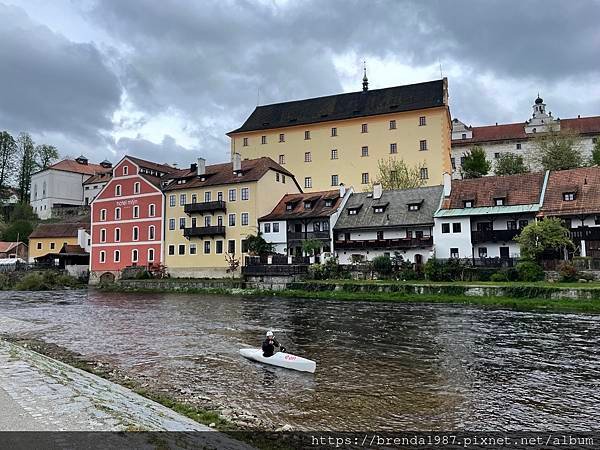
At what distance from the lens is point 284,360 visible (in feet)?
45.4

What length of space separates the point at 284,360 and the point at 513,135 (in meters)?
75.7

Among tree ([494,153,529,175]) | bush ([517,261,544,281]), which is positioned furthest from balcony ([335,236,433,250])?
tree ([494,153,529,175])

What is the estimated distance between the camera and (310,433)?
8703 millimetres

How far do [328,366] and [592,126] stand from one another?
3056 inches

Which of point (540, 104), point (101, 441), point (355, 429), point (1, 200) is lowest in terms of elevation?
point (355, 429)

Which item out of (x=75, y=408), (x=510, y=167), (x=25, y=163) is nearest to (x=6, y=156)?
(x=25, y=163)

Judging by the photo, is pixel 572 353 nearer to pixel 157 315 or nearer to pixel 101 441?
pixel 101 441

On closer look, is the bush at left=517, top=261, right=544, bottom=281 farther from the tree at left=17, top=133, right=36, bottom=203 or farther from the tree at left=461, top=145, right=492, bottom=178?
the tree at left=17, top=133, right=36, bottom=203

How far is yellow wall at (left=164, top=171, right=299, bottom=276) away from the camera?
2029 inches

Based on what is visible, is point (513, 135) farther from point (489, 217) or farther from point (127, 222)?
point (127, 222)

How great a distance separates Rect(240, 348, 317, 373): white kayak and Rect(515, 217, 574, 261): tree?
2444cm

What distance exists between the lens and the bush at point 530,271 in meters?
32.0

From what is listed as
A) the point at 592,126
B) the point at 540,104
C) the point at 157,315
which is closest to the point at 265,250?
the point at 157,315

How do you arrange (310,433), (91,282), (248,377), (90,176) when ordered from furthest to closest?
(90,176), (91,282), (248,377), (310,433)
